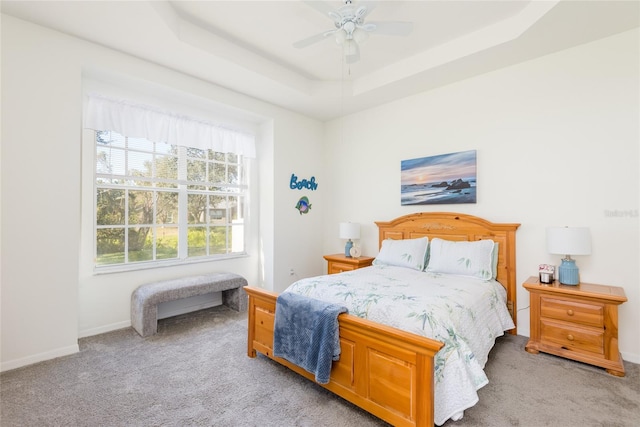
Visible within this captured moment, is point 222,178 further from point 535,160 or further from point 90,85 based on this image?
point 535,160

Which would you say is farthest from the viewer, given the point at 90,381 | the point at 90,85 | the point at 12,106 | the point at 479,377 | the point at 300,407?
the point at 90,85

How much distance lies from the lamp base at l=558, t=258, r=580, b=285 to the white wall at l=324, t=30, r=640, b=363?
219mm

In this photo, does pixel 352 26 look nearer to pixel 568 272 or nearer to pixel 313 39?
pixel 313 39

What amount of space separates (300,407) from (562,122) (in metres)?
3.34

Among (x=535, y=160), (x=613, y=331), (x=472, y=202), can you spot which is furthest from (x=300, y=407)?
(x=535, y=160)

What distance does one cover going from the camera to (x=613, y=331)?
2.30 m

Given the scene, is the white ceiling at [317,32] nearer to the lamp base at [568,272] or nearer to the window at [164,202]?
the window at [164,202]

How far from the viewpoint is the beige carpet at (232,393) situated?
6.01 ft

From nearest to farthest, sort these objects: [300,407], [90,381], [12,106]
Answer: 1. [300,407]
2. [90,381]
3. [12,106]

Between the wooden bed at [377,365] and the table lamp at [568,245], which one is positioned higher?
the table lamp at [568,245]

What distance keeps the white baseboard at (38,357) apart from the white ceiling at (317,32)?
2745mm

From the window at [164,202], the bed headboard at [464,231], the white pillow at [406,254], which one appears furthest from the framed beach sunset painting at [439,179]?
the window at [164,202]

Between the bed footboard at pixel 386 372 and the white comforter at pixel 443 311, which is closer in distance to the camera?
the bed footboard at pixel 386 372

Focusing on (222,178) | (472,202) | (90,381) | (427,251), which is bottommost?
(90,381)
